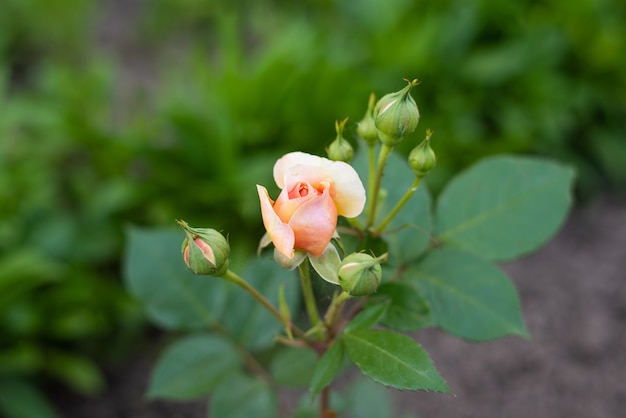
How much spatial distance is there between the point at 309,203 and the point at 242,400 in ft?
1.16

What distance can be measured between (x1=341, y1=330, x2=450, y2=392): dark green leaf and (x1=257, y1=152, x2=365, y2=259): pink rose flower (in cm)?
8

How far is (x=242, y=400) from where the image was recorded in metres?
0.71

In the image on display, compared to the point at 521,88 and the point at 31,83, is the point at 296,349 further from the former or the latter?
the point at 31,83

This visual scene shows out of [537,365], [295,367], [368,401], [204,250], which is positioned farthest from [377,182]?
[537,365]

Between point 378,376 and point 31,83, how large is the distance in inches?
105

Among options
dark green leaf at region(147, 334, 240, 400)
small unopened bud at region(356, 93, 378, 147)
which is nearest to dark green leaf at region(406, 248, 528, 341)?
small unopened bud at region(356, 93, 378, 147)

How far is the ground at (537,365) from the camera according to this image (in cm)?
152

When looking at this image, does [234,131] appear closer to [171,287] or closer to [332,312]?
[171,287]

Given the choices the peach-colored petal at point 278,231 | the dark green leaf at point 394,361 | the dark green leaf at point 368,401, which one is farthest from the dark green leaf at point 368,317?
the dark green leaf at point 368,401

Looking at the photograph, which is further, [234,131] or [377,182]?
[234,131]

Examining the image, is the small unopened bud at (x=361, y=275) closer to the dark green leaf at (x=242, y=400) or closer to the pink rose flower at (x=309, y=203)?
the pink rose flower at (x=309, y=203)

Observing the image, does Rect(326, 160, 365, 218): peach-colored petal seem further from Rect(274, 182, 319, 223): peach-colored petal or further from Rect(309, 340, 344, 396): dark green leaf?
Rect(309, 340, 344, 396): dark green leaf

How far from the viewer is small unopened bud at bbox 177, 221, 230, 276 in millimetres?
466

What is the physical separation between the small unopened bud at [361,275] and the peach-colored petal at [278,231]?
0.04m
